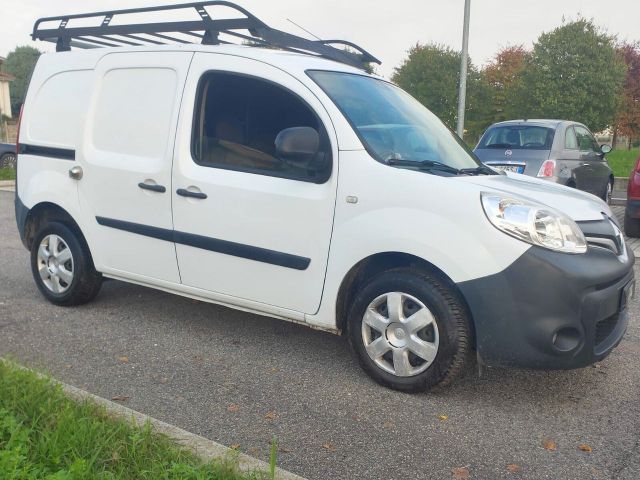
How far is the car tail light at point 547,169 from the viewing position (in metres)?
9.07

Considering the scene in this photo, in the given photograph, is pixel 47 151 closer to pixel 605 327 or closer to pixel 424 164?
pixel 424 164

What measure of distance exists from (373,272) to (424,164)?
680mm

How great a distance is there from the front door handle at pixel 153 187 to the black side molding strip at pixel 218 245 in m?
0.25

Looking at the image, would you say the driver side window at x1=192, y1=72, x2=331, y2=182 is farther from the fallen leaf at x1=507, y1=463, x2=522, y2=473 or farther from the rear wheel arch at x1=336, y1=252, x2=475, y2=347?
the fallen leaf at x1=507, y1=463, x2=522, y2=473

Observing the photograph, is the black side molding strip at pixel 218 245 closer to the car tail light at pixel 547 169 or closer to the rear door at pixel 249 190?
the rear door at pixel 249 190

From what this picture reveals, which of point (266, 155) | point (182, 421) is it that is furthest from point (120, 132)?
point (182, 421)

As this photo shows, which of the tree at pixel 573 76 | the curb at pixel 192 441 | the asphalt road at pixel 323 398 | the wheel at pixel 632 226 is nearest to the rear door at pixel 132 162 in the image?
the asphalt road at pixel 323 398

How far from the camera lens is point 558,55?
111 feet

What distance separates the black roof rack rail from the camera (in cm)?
422

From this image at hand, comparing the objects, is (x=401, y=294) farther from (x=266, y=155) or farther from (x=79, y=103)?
(x=79, y=103)

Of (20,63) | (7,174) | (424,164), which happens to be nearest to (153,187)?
(424,164)

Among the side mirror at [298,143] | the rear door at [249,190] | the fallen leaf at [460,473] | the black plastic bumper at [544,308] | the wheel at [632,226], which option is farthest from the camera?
the wheel at [632,226]

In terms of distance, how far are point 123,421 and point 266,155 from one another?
5.91ft

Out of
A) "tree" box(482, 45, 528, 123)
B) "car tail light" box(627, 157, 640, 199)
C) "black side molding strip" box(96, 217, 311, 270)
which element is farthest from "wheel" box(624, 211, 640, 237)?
"tree" box(482, 45, 528, 123)
